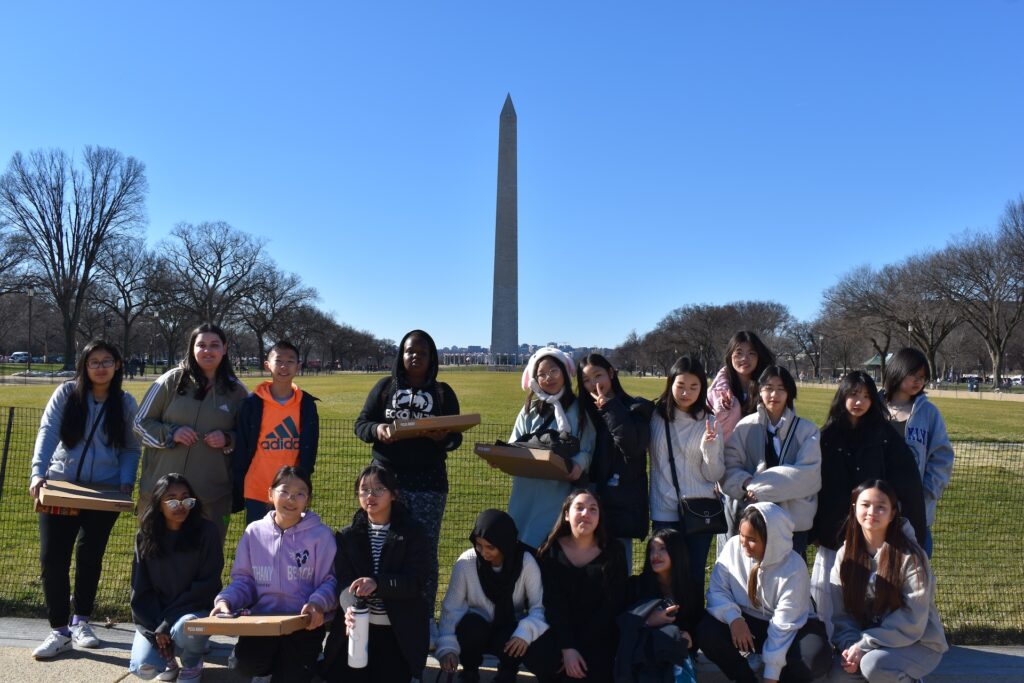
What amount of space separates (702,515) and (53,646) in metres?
3.99

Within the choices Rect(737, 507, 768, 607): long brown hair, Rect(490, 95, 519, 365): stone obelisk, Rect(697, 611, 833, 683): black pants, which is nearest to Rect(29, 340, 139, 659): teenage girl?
Rect(697, 611, 833, 683): black pants

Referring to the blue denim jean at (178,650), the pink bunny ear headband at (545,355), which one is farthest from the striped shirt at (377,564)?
the pink bunny ear headband at (545,355)

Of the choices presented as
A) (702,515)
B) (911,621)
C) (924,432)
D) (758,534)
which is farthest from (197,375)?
(924,432)

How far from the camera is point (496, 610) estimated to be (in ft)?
14.6

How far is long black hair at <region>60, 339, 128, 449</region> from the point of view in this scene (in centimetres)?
496

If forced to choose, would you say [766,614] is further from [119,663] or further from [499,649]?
[119,663]

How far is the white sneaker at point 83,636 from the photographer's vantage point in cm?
472

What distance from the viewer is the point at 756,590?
14.4 feet

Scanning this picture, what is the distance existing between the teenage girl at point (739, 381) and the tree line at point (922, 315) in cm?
5112

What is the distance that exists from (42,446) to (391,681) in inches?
108

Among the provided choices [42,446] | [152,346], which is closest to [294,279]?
[152,346]

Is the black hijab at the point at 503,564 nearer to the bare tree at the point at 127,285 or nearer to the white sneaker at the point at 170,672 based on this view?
the white sneaker at the point at 170,672

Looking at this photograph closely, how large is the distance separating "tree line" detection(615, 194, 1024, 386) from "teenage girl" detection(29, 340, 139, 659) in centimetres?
5394

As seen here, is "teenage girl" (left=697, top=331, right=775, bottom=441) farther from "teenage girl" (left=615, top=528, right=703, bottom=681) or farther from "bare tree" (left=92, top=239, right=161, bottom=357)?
"bare tree" (left=92, top=239, right=161, bottom=357)
